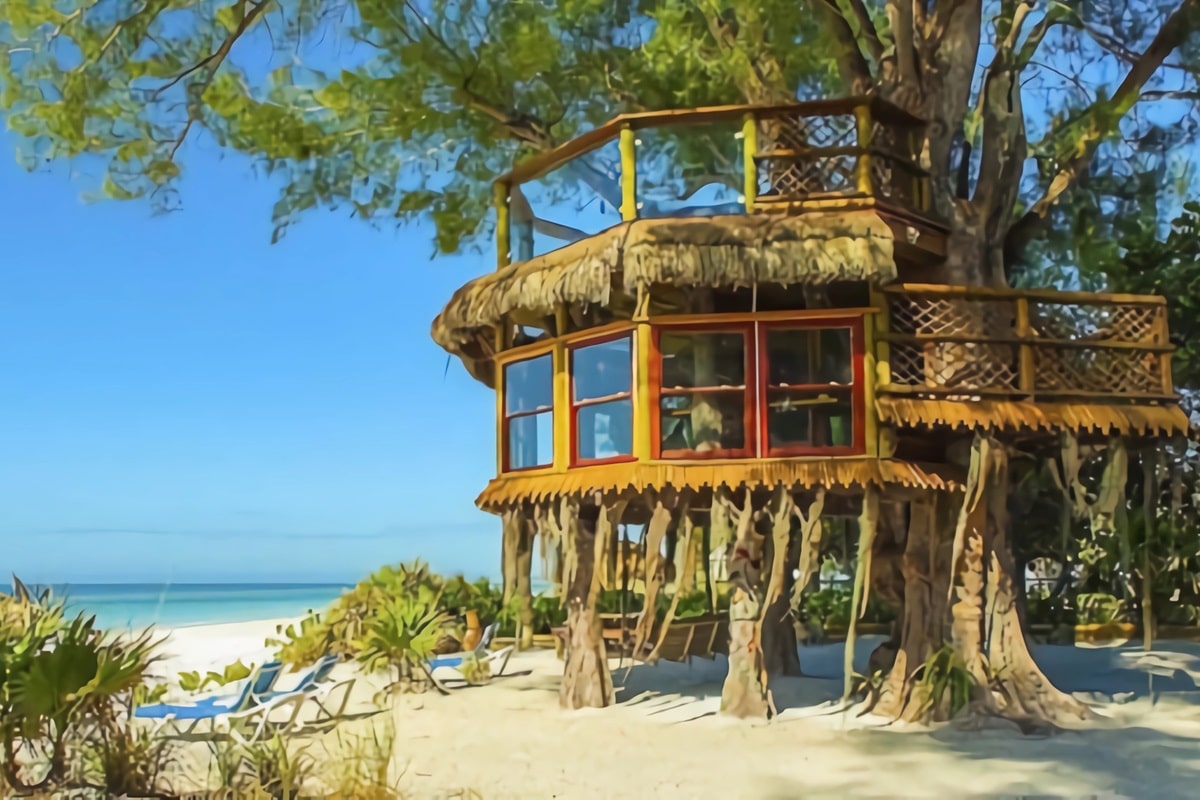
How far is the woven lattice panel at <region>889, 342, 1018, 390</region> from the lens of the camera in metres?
11.7

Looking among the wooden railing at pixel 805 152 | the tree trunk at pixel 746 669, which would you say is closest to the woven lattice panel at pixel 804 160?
the wooden railing at pixel 805 152

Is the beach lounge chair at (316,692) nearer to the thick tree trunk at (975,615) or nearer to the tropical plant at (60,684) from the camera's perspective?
the tropical plant at (60,684)

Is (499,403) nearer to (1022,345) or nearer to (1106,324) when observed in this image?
(1022,345)

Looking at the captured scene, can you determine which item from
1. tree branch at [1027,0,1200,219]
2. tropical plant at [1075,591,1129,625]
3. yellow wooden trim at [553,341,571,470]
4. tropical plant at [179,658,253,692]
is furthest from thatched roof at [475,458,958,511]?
tropical plant at [1075,591,1129,625]

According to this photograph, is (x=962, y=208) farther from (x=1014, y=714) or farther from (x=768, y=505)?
(x=1014, y=714)

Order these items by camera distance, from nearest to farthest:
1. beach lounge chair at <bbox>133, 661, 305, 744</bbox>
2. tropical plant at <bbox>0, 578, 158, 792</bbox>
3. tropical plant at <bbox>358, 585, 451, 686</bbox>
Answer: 1. tropical plant at <bbox>0, 578, 158, 792</bbox>
2. beach lounge chair at <bbox>133, 661, 305, 744</bbox>
3. tropical plant at <bbox>358, 585, 451, 686</bbox>

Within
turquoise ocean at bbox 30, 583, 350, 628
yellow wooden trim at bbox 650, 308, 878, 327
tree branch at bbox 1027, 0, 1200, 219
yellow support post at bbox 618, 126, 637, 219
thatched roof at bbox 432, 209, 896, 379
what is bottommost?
turquoise ocean at bbox 30, 583, 350, 628

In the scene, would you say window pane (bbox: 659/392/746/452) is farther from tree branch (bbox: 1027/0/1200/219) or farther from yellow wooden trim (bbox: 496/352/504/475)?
tree branch (bbox: 1027/0/1200/219)

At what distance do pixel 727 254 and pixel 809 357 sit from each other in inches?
59.6

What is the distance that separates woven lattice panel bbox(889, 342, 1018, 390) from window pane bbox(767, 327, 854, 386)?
1.68 ft

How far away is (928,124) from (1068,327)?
292 cm

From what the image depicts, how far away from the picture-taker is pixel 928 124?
13.3 metres

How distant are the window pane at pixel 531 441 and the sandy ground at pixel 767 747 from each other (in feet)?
9.14

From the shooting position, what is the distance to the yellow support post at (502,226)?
45.5ft
